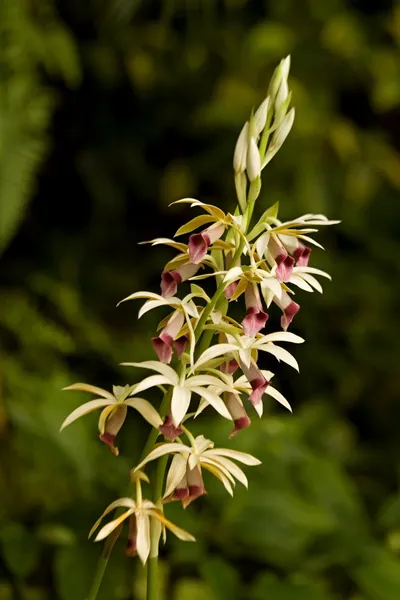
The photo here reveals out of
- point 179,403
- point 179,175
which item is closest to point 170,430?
point 179,403

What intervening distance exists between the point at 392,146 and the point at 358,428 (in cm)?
90

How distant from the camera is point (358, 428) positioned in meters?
2.67

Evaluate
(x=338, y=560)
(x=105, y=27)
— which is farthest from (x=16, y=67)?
(x=338, y=560)

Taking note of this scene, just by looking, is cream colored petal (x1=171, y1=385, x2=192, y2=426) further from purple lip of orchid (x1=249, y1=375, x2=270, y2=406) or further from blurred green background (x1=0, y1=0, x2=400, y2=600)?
blurred green background (x1=0, y1=0, x2=400, y2=600)

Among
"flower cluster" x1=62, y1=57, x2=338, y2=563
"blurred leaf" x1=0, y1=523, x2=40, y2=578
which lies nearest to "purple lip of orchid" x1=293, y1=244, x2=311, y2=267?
"flower cluster" x1=62, y1=57, x2=338, y2=563

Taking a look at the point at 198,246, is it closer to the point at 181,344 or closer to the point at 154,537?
the point at 181,344

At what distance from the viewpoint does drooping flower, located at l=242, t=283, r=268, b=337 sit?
599mm

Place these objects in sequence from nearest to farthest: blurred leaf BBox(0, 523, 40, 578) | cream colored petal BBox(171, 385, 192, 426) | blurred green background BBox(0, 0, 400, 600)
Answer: cream colored petal BBox(171, 385, 192, 426) → blurred leaf BBox(0, 523, 40, 578) → blurred green background BBox(0, 0, 400, 600)

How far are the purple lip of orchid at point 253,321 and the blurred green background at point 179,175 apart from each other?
52.3 inches

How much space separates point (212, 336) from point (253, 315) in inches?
1.6

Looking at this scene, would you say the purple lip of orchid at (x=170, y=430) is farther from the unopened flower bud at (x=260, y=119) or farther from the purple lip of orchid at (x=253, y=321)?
the unopened flower bud at (x=260, y=119)

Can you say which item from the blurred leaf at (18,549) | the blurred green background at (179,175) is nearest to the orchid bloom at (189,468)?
the blurred leaf at (18,549)

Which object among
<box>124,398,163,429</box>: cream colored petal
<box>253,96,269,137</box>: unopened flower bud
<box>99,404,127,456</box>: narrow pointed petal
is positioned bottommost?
<box>99,404,127,456</box>: narrow pointed petal

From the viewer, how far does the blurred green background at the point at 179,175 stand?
2139 mm
